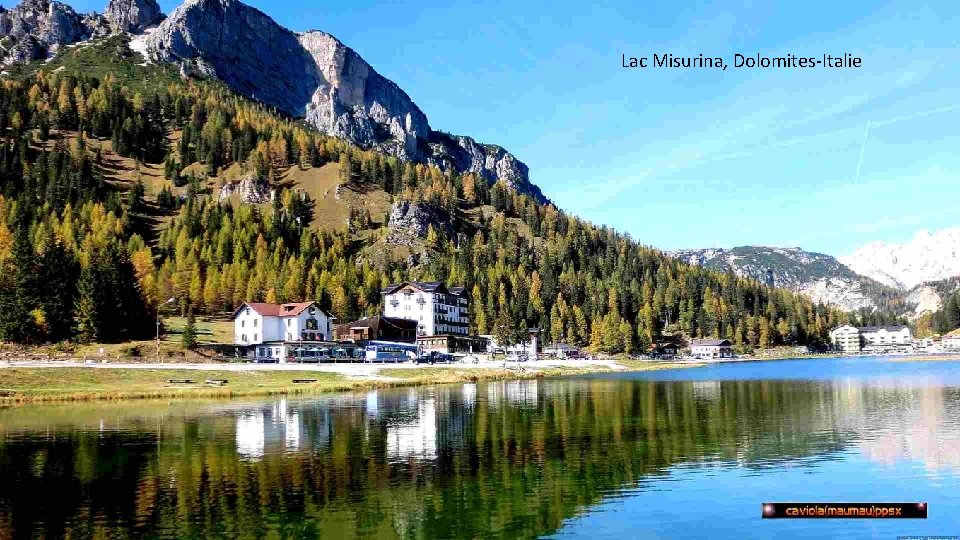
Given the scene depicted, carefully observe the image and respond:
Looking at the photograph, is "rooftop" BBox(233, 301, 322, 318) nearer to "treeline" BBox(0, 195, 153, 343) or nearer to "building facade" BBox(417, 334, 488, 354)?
"treeline" BBox(0, 195, 153, 343)

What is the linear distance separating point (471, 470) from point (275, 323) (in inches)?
4561

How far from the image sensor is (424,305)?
607 ft

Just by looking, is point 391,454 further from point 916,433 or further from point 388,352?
point 388,352

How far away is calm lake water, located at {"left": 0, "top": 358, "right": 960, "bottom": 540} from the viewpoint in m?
24.9

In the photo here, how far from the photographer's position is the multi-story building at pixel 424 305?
604 ft

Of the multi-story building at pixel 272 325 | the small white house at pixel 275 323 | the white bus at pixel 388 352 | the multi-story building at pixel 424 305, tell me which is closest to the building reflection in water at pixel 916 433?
the white bus at pixel 388 352

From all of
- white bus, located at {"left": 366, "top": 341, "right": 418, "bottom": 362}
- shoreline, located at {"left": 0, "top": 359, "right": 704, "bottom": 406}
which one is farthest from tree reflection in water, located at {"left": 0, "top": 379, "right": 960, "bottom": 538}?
white bus, located at {"left": 366, "top": 341, "right": 418, "bottom": 362}

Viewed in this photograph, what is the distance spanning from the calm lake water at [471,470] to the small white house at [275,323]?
76787 mm

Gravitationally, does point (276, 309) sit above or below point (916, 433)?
above

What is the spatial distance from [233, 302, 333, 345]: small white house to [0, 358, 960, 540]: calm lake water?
7679 centimetres

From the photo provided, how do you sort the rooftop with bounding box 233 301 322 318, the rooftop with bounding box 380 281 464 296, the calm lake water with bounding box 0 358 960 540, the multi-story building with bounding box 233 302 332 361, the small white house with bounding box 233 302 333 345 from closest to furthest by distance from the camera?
the calm lake water with bounding box 0 358 960 540 < the multi-story building with bounding box 233 302 332 361 < the small white house with bounding box 233 302 333 345 < the rooftop with bounding box 233 301 322 318 < the rooftop with bounding box 380 281 464 296

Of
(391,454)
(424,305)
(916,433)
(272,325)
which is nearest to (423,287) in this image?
(424,305)

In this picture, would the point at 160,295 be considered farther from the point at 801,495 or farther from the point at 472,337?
the point at 801,495

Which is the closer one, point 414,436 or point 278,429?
point 414,436
